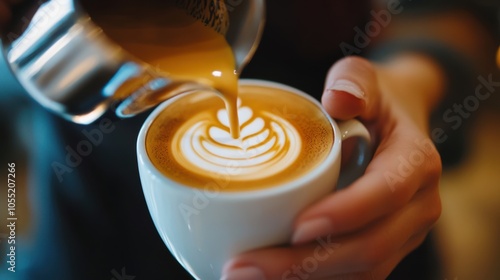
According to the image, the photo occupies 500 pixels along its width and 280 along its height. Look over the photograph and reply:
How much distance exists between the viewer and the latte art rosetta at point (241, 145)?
0.48 meters

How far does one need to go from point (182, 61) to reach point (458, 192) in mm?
550

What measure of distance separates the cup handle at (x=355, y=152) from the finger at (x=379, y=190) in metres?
0.01

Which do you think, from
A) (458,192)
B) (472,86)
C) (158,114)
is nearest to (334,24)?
(472,86)

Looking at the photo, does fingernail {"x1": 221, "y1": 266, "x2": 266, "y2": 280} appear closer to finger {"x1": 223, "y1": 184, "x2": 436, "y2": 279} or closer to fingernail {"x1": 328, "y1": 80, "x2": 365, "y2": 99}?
finger {"x1": 223, "y1": 184, "x2": 436, "y2": 279}

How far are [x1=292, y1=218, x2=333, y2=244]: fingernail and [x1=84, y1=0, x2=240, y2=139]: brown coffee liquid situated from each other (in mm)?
135

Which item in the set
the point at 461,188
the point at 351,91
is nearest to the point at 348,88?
the point at 351,91

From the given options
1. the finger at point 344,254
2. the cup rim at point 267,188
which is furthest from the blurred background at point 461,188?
the cup rim at point 267,188

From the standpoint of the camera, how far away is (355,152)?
0.54 meters

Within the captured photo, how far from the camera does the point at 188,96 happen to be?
0.58 m

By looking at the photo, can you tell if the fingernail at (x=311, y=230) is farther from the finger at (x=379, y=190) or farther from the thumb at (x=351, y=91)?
the thumb at (x=351, y=91)

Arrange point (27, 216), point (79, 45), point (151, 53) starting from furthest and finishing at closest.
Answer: point (27, 216) → point (151, 53) → point (79, 45)

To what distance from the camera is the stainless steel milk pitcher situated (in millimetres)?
419

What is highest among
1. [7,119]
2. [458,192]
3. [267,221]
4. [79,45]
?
[79,45]

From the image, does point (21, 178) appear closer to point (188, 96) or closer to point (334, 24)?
point (188, 96)
